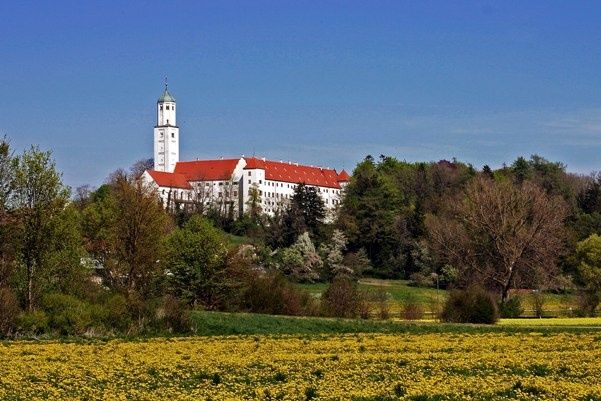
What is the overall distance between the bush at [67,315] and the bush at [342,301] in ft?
65.5

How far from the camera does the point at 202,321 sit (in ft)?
170

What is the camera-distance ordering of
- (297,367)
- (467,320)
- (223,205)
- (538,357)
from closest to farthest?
(297,367), (538,357), (467,320), (223,205)

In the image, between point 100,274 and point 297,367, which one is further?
point 100,274

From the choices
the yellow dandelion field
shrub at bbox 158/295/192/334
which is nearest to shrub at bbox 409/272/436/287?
shrub at bbox 158/295/192/334

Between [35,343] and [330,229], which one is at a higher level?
[330,229]

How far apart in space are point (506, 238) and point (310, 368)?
64.1m

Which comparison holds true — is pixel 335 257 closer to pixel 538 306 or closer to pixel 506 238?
pixel 506 238

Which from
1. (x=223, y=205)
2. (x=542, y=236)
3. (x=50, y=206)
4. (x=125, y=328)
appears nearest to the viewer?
→ (x=125, y=328)

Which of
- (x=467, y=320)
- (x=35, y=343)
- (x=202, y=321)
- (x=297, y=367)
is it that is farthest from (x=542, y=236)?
(x=297, y=367)

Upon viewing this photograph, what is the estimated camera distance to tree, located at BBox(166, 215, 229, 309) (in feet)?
228

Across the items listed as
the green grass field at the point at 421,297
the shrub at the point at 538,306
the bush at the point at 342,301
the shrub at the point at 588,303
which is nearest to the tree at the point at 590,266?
the shrub at the point at 588,303

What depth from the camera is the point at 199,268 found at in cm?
7075

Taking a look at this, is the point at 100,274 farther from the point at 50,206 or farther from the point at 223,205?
the point at 223,205

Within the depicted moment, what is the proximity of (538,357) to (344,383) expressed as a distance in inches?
361
